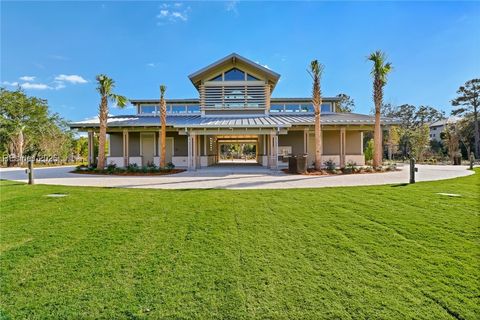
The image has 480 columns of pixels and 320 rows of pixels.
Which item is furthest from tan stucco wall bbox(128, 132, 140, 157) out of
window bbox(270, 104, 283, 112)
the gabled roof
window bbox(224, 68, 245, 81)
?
window bbox(270, 104, 283, 112)

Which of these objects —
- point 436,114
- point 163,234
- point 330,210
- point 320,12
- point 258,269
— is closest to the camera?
point 258,269

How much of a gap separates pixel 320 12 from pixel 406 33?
4.50 metres

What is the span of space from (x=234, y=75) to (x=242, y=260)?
63.7 ft

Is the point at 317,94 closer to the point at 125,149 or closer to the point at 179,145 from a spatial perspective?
the point at 179,145

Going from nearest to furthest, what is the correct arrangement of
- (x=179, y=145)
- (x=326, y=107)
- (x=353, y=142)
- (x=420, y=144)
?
(x=353, y=142) → (x=179, y=145) → (x=326, y=107) → (x=420, y=144)

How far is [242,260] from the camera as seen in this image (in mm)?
3812

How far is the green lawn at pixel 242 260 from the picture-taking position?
286 cm

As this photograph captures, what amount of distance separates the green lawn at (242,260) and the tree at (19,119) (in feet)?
118

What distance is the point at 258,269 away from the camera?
3.59m

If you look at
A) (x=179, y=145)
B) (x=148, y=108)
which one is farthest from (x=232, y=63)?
(x=148, y=108)

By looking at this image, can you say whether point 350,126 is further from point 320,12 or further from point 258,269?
point 258,269

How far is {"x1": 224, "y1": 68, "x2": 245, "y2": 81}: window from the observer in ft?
69.4

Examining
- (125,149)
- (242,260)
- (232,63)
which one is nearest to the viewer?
(242,260)

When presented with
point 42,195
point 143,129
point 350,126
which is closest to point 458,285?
point 42,195
